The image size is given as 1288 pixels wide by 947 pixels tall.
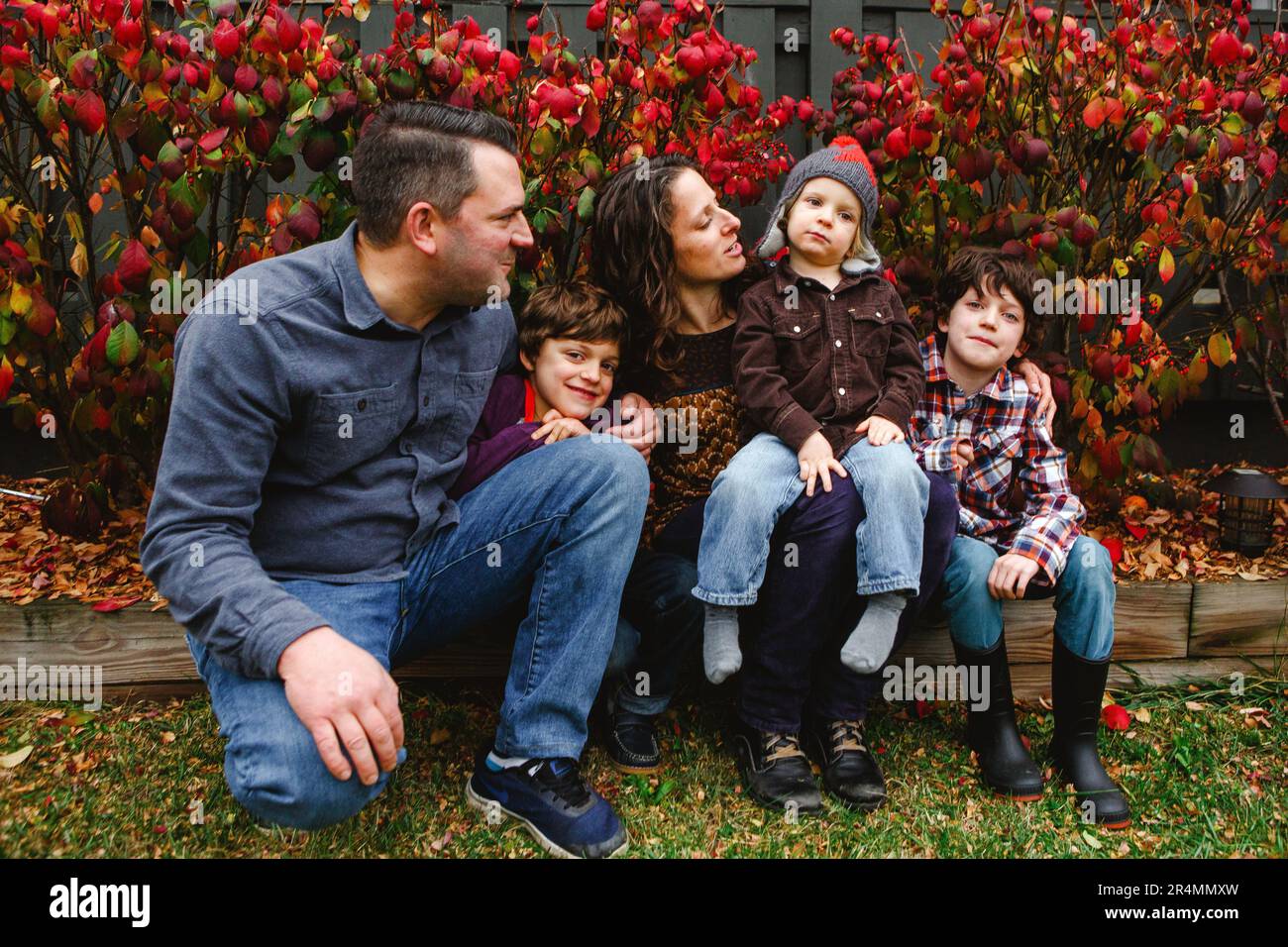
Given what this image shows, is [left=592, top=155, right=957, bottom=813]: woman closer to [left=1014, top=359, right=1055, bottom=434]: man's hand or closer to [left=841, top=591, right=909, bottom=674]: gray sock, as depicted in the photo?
[left=841, top=591, right=909, bottom=674]: gray sock

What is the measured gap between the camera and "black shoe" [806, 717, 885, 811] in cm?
237

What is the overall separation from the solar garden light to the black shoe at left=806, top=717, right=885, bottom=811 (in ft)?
5.16

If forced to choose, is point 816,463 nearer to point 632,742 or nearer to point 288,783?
point 632,742

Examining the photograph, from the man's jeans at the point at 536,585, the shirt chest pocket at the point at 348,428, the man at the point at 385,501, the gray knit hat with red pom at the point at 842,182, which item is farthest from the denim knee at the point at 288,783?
the gray knit hat with red pom at the point at 842,182

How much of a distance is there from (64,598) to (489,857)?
1484 millimetres

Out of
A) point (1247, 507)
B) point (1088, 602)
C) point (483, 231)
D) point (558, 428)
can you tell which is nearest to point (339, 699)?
point (558, 428)

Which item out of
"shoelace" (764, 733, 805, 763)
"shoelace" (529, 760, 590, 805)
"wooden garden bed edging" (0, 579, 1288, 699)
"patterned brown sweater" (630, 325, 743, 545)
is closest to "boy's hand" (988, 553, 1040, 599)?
"wooden garden bed edging" (0, 579, 1288, 699)

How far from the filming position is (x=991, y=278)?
2600 mm

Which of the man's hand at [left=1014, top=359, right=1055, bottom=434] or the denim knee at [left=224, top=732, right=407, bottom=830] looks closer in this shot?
the denim knee at [left=224, top=732, right=407, bottom=830]

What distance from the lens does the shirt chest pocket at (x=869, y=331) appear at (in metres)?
2.64

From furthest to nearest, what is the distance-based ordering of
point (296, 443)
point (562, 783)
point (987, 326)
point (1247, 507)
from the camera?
point (1247, 507) → point (987, 326) → point (562, 783) → point (296, 443)

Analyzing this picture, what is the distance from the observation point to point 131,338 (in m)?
2.63

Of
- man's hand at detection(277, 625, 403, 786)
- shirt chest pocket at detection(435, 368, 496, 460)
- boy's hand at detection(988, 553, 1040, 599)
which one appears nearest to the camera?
man's hand at detection(277, 625, 403, 786)

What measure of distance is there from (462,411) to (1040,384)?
158cm
